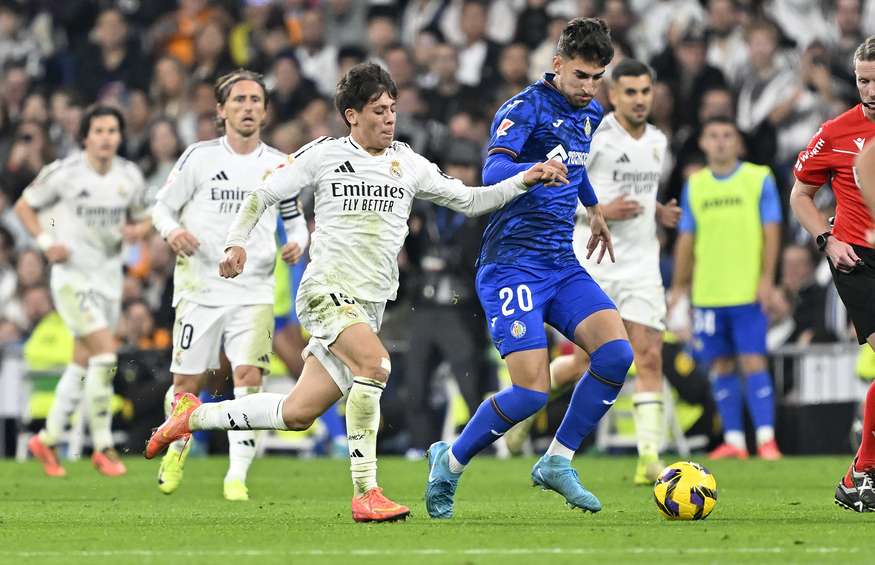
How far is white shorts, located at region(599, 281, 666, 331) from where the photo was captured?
9.88 meters

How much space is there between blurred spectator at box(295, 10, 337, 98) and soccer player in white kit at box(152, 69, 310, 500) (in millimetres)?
7946

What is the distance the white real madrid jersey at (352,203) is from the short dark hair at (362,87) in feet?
0.71

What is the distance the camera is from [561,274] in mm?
7234

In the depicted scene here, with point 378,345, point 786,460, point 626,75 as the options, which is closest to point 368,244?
Answer: point 378,345

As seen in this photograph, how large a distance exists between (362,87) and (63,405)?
5541 mm

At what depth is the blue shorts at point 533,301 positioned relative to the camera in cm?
705

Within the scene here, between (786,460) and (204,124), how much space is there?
8.27m

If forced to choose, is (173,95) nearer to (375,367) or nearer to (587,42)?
(587,42)

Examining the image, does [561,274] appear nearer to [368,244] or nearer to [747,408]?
[368,244]

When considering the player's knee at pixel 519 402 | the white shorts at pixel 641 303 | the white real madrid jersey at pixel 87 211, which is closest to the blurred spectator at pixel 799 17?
the white shorts at pixel 641 303

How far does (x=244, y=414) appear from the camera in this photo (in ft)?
23.6

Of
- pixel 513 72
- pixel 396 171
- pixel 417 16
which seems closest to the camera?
pixel 396 171

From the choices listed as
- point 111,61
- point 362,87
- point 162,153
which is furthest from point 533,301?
point 111,61

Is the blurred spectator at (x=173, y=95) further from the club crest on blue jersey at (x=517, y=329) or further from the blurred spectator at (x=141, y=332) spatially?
the club crest on blue jersey at (x=517, y=329)
